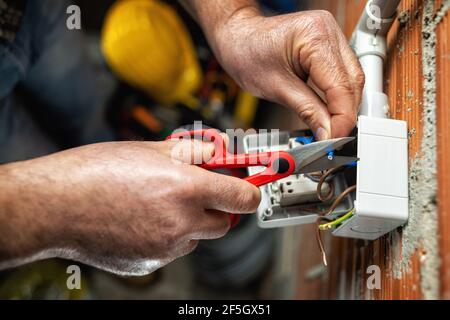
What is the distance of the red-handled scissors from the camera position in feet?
2.35

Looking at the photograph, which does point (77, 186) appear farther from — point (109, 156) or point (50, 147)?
point (50, 147)

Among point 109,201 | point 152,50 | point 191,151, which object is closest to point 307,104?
point 191,151

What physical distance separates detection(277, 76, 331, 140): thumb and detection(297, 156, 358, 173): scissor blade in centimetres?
5

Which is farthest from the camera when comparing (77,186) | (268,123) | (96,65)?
(268,123)

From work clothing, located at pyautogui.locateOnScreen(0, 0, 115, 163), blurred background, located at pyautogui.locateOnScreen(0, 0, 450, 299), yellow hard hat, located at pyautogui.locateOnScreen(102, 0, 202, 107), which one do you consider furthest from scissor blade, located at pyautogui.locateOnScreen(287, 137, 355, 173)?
yellow hard hat, located at pyautogui.locateOnScreen(102, 0, 202, 107)

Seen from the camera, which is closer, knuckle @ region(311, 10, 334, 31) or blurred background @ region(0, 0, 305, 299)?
knuckle @ region(311, 10, 334, 31)

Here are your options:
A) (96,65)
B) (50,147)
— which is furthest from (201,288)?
(96,65)

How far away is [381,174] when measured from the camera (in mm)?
690

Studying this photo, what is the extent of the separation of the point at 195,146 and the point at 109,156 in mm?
135

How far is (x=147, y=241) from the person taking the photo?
2.31 feet

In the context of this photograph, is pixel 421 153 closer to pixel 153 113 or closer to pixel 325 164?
pixel 325 164

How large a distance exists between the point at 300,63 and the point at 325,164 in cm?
20

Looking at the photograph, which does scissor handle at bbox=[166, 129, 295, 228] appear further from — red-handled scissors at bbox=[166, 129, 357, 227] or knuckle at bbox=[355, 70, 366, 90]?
knuckle at bbox=[355, 70, 366, 90]

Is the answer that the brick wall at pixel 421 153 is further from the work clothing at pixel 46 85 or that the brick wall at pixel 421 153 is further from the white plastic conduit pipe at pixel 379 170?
the work clothing at pixel 46 85
